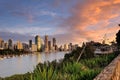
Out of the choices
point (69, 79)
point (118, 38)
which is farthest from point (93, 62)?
point (118, 38)

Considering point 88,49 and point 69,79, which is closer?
point 69,79

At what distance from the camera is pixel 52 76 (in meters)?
12.5

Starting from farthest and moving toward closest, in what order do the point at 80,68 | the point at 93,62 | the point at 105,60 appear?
1. the point at 105,60
2. the point at 93,62
3. the point at 80,68

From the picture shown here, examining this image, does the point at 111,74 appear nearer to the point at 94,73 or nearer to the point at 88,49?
the point at 94,73

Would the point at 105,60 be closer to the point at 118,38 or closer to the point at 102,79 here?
the point at 102,79

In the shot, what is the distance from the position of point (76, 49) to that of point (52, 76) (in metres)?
25.8

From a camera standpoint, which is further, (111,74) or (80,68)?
(80,68)

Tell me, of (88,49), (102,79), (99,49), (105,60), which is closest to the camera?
(102,79)

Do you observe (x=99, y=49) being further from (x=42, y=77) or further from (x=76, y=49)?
(x=42, y=77)

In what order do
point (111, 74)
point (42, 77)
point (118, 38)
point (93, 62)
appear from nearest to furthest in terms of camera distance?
point (111, 74) → point (42, 77) → point (93, 62) → point (118, 38)

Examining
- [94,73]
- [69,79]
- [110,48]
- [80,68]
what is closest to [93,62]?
[80,68]

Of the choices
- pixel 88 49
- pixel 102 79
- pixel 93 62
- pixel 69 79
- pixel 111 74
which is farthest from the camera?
pixel 88 49

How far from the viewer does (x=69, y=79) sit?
42.7 feet

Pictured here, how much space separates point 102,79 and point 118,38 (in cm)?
4371
